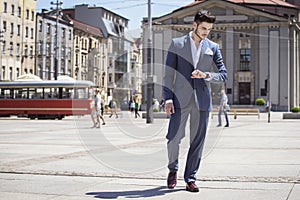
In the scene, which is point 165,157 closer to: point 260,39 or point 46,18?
point 260,39

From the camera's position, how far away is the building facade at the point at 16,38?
63.0 m

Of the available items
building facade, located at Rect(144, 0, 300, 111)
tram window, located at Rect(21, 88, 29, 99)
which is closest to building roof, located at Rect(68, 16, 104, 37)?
building facade, located at Rect(144, 0, 300, 111)

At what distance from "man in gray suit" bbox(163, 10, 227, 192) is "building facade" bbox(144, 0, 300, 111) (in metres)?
57.7

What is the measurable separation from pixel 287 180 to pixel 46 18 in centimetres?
6851

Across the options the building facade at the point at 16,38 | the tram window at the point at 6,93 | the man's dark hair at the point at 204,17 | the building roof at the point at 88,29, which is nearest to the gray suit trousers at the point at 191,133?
the man's dark hair at the point at 204,17

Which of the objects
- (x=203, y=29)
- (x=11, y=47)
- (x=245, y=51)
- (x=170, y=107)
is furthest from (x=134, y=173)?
(x=245, y=51)

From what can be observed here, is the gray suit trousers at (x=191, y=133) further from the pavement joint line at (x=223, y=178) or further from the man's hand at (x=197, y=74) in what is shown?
the pavement joint line at (x=223, y=178)

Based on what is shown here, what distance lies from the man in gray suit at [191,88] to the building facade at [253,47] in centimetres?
5770

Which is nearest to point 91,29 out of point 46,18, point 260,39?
point 46,18

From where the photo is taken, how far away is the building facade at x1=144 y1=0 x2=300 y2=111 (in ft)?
210

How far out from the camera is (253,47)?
2594 inches

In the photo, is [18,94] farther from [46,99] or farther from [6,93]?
[46,99]

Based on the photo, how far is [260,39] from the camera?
6531 cm

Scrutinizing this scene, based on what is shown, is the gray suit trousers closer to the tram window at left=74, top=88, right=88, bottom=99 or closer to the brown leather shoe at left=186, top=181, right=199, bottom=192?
the brown leather shoe at left=186, top=181, right=199, bottom=192
